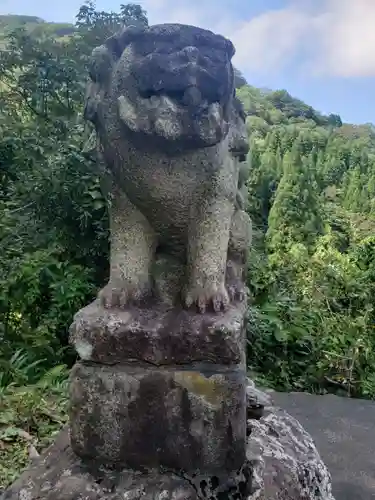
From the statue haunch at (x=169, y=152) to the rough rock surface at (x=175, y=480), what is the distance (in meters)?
0.43

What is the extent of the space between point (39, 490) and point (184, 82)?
1.06 meters

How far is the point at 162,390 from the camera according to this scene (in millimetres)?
1500

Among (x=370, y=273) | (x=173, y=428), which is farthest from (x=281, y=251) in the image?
(x=173, y=428)

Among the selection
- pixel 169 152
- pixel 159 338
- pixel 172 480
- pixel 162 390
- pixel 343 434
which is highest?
pixel 169 152

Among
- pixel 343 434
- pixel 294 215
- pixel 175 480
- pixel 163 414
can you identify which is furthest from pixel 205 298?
pixel 294 215

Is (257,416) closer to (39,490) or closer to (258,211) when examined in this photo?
(39,490)

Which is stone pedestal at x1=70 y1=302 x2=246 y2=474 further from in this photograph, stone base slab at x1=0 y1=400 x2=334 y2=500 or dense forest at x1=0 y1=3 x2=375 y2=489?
dense forest at x1=0 y1=3 x2=375 y2=489

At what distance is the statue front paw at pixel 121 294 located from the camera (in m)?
1.57

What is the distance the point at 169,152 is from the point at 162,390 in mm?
577

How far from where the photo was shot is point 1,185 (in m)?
4.98

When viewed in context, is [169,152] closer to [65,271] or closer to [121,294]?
[121,294]

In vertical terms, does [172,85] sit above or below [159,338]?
above

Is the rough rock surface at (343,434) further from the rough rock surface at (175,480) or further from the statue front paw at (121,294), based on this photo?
the statue front paw at (121,294)

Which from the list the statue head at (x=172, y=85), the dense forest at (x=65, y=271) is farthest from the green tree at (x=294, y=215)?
the statue head at (x=172, y=85)
